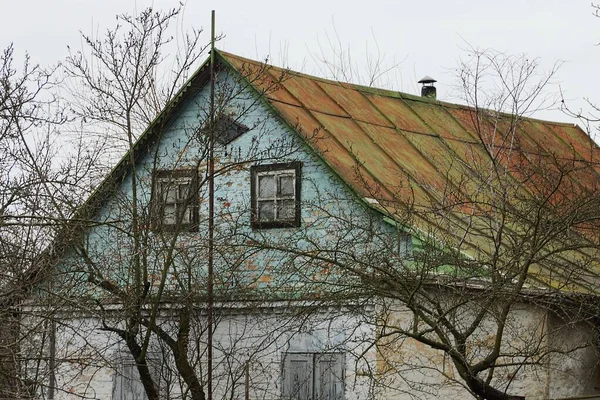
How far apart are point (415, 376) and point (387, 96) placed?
22.2 ft

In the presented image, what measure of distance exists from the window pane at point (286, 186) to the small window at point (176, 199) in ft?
4.07

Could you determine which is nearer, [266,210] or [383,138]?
[266,210]

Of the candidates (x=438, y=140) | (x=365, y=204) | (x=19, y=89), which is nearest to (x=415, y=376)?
(x=365, y=204)

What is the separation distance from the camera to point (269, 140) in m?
17.3

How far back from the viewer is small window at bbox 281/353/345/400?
1634 centimetres

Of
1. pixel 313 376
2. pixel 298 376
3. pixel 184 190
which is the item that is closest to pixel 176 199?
pixel 184 190

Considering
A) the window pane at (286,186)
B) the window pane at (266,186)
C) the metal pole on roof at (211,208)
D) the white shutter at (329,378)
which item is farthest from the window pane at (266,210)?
the white shutter at (329,378)

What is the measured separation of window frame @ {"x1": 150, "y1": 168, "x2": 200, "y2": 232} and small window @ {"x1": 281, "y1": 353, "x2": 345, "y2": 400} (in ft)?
7.66

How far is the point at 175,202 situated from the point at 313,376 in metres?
3.08

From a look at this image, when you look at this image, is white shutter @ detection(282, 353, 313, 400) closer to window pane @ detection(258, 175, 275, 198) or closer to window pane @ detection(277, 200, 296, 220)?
window pane @ detection(277, 200, 296, 220)

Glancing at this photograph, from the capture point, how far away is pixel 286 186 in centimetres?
1731

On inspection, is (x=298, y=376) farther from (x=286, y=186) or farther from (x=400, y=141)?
(x=400, y=141)

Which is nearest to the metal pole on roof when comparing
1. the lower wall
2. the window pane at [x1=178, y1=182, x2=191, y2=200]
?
the lower wall

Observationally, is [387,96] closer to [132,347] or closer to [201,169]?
[201,169]
